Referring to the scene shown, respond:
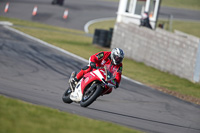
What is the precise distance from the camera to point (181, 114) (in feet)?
34.0

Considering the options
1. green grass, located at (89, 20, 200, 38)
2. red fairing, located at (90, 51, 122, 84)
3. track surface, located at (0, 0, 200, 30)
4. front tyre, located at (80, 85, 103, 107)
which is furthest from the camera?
green grass, located at (89, 20, 200, 38)

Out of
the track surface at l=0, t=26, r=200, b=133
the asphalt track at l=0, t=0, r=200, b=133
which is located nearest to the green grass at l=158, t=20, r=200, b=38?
the asphalt track at l=0, t=0, r=200, b=133

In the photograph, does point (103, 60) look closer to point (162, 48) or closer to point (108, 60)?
point (108, 60)

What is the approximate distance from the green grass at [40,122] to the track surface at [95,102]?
1.43 m

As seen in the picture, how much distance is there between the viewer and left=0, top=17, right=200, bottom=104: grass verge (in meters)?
14.1

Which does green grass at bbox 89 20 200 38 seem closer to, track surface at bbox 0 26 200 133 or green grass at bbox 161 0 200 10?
green grass at bbox 161 0 200 10

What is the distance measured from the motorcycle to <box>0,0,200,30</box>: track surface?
21.9m

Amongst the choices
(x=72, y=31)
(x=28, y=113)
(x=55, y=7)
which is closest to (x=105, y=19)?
(x=55, y=7)

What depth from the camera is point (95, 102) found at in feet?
32.7

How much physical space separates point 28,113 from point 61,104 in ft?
8.74

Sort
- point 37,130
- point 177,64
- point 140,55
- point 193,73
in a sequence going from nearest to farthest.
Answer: point 37,130
point 193,73
point 177,64
point 140,55

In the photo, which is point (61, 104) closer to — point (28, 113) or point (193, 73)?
point (28, 113)

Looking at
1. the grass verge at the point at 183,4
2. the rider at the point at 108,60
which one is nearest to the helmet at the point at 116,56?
the rider at the point at 108,60

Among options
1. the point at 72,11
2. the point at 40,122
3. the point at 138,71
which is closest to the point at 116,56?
the point at 40,122
